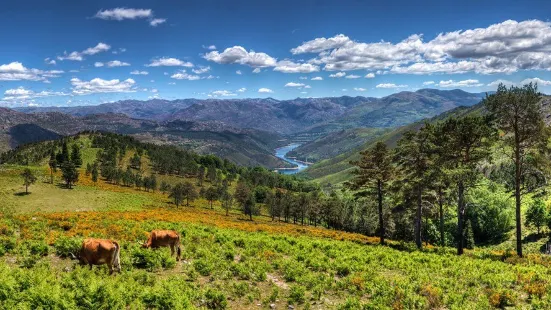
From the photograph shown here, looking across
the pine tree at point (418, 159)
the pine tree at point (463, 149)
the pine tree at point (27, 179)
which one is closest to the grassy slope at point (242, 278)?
the pine tree at point (463, 149)

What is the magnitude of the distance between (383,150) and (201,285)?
2782cm

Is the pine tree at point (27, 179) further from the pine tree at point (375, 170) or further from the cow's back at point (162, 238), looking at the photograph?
the cow's back at point (162, 238)

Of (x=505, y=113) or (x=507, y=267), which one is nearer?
(x=507, y=267)

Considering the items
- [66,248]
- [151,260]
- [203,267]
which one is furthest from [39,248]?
[203,267]

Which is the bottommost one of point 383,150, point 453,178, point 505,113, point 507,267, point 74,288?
point 507,267

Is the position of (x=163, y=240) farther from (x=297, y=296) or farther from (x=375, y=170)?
(x=375, y=170)

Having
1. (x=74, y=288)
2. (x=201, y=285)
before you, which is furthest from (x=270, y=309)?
(x=74, y=288)

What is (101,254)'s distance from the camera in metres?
14.4

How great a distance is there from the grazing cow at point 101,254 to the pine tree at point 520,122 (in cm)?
2881

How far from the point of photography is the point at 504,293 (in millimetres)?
15117

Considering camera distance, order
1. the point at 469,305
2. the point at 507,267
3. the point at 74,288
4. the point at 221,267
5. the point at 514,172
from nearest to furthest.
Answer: the point at 74,288, the point at 469,305, the point at 221,267, the point at 507,267, the point at 514,172

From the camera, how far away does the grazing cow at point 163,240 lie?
17688 millimetres

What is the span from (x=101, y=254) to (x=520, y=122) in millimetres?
31062

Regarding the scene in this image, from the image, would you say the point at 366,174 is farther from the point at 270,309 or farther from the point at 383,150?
the point at 270,309
